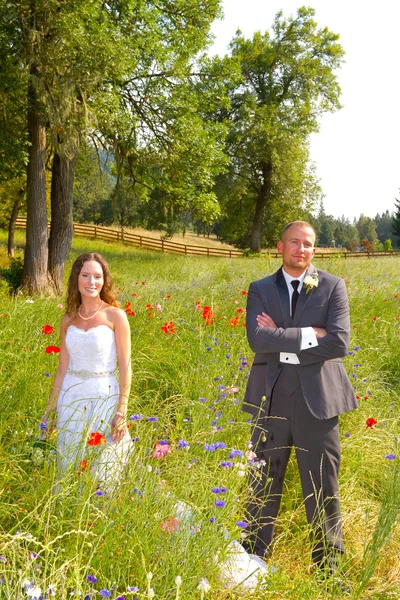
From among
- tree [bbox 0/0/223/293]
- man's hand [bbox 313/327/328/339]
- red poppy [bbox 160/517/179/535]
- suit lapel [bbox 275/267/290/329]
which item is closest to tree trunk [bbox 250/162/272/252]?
tree [bbox 0/0/223/293]

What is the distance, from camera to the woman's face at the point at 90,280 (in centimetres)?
359

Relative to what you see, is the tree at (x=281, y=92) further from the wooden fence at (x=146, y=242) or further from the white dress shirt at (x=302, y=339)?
the white dress shirt at (x=302, y=339)

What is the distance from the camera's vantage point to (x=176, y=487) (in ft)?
8.68

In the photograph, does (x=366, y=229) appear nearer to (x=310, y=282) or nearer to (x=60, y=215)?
(x=60, y=215)

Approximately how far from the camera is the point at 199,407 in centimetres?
399

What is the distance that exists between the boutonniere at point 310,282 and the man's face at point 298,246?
8cm

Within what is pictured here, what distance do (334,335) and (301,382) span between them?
0.34m

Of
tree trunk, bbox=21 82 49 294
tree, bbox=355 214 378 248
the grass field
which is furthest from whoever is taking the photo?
tree, bbox=355 214 378 248

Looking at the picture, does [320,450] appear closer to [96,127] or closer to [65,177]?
[96,127]

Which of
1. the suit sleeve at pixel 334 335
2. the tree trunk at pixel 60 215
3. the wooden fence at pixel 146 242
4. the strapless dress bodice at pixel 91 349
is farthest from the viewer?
the wooden fence at pixel 146 242

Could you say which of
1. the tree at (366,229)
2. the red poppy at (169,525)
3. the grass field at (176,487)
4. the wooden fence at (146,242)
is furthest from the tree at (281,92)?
the tree at (366,229)

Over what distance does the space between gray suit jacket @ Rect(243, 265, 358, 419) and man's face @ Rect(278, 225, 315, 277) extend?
0.39ft

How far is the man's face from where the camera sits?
3270 millimetres

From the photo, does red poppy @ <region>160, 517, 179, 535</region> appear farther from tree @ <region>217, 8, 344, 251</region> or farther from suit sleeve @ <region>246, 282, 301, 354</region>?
tree @ <region>217, 8, 344, 251</region>
